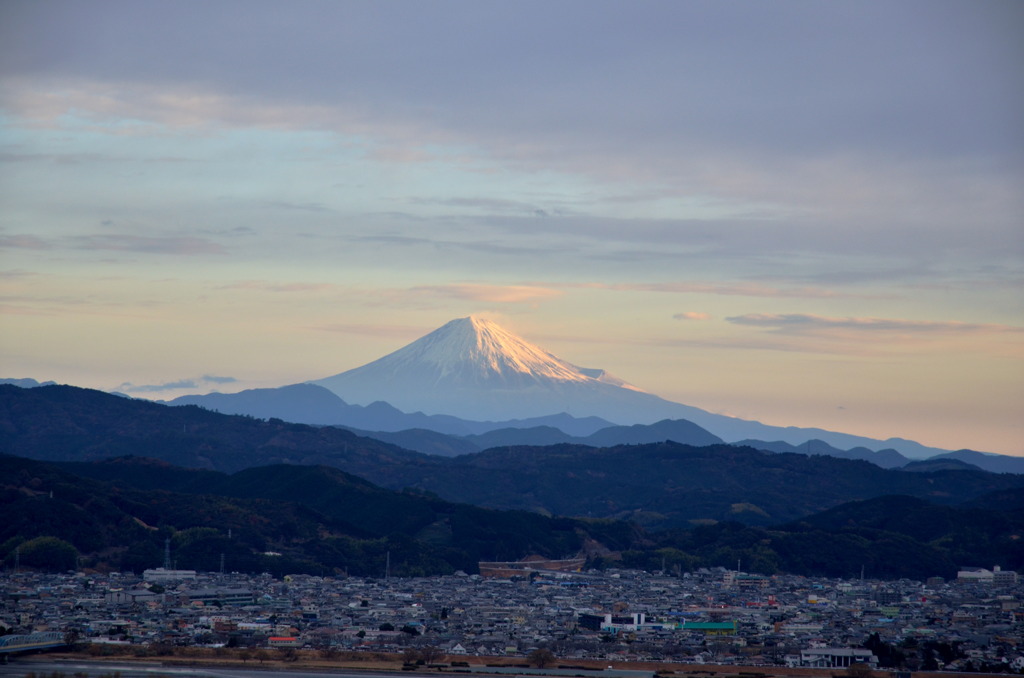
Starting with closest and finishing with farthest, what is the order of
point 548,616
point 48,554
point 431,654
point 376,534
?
point 431,654
point 548,616
point 48,554
point 376,534

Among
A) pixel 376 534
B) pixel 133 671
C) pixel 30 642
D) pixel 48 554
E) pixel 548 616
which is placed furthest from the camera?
pixel 376 534

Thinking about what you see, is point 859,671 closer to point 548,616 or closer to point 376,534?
point 548,616

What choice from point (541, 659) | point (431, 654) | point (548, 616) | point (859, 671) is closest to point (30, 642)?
point (431, 654)

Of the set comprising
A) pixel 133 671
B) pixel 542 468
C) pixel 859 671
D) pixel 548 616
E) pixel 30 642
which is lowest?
pixel 30 642

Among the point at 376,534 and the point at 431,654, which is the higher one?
the point at 376,534

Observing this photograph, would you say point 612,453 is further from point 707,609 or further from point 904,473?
point 707,609

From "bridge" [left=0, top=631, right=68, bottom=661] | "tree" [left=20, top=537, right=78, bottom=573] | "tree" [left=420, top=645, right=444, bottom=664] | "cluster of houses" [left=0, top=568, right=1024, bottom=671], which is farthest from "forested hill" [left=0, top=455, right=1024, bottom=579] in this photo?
"tree" [left=420, top=645, right=444, bottom=664]

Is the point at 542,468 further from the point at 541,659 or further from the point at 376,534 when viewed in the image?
the point at 541,659

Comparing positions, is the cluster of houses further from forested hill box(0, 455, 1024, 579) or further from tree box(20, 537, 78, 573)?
forested hill box(0, 455, 1024, 579)

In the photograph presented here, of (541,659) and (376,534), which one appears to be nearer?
(541,659)
